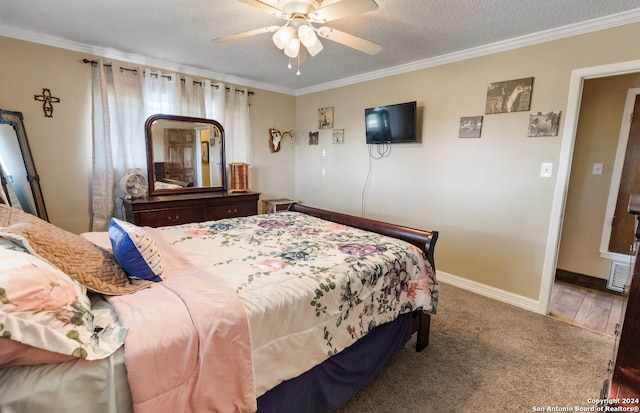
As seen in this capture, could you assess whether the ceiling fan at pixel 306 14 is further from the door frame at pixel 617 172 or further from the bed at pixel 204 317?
the door frame at pixel 617 172

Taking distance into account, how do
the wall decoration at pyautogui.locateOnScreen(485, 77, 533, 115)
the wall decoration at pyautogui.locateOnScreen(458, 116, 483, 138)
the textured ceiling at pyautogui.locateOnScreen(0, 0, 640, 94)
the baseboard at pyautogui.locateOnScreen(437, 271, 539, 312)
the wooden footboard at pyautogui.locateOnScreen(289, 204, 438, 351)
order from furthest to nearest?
the wall decoration at pyautogui.locateOnScreen(458, 116, 483, 138) → the baseboard at pyautogui.locateOnScreen(437, 271, 539, 312) → the wall decoration at pyautogui.locateOnScreen(485, 77, 533, 115) → the textured ceiling at pyautogui.locateOnScreen(0, 0, 640, 94) → the wooden footboard at pyautogui.locateOnScreen(289, 204, 438, 351)

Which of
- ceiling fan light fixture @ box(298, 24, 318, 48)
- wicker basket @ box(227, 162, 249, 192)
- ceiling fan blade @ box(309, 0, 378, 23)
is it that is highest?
ceiling fan blade @ box(309, 0, 378, 23)

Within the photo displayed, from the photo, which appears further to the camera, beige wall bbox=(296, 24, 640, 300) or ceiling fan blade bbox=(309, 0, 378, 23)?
beige wall bbox=(296, 24, 640, 300)

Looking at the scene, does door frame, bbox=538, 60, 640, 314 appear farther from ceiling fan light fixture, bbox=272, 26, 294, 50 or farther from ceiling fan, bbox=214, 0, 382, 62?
ceiling fan light fixture, bbox=272, 26, 294, 50

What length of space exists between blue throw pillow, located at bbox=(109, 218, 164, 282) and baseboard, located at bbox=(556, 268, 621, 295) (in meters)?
3.98

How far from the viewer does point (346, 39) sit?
1881mm

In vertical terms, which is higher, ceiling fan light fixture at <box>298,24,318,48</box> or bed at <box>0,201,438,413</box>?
ceiling fan light fixture at <box>298,24,318,48</box>

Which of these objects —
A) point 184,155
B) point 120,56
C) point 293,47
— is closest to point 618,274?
point 293,47

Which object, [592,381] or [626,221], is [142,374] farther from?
[626,221]

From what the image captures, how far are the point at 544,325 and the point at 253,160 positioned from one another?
3.61 meters

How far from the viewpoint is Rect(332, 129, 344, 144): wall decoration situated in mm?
3891

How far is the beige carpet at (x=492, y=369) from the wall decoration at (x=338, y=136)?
2.44m

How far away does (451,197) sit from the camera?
9.82 ft

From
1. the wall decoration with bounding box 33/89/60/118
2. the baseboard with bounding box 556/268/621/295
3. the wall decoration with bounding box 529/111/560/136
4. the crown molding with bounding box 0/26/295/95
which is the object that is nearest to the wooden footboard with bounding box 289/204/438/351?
the wall decoration with bounding box 529/111/560/136
